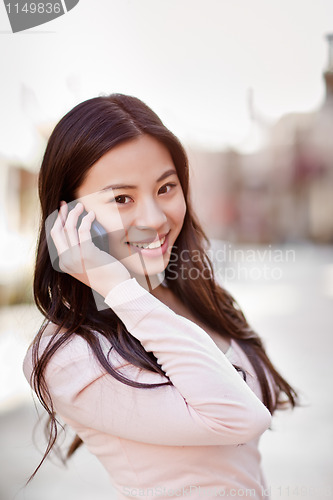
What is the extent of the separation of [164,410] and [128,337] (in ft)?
0.49

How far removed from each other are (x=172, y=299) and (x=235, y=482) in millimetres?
413

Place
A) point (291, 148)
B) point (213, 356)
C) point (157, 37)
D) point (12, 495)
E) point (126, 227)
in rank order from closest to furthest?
point (213, 356), point (126, 227), point (157, 37), point (12, 495), point (291, 148)

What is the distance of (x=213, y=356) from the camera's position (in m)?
0.77

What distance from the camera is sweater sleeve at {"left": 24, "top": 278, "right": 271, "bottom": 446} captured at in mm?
753

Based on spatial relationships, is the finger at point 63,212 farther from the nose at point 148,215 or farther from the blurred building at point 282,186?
the blurred building at point 282,186

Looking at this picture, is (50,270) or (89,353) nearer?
(89,353)

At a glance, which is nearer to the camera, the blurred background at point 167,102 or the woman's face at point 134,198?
the woman's face at point 134,198

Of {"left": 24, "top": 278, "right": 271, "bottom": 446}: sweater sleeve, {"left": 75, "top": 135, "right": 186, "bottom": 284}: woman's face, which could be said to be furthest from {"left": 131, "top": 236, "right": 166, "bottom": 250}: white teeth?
{"left": 24, "top": 278, "right": 271, "bottom": 446}: sweater sleeve

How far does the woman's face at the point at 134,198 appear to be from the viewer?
2.81 feet

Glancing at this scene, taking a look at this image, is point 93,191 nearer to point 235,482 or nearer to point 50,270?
point 50,270

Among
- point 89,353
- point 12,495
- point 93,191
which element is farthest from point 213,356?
point 12,495
